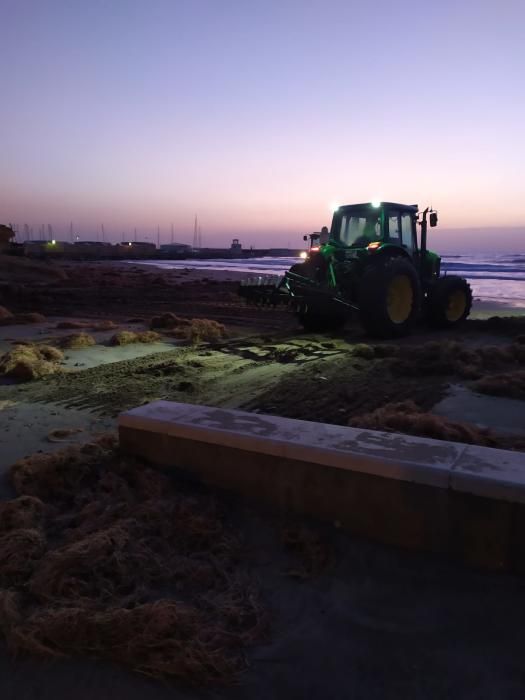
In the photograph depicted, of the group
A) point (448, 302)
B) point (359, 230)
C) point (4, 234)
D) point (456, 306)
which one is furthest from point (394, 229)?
point (4, 234)

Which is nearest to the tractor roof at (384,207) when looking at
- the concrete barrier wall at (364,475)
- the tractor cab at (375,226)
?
the tractor cab at (375,226)

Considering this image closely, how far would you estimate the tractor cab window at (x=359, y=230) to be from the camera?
1169 cm

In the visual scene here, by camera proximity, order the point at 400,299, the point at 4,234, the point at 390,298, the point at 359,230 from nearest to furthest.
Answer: the point at 390,298, the point at 400,299, the point at 359,230, the point at 4,234

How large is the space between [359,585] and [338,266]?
922 centimetres

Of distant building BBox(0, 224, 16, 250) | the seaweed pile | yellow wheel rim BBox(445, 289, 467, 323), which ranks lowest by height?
the seaweed pile

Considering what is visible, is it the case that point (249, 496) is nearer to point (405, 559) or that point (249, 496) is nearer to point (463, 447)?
point (405, 559)

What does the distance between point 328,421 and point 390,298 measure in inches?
242

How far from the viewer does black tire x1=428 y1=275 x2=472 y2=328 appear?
12.5 metres

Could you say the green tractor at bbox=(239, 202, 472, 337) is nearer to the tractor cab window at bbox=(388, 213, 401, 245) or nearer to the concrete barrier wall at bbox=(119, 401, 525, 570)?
the tractor cab window at bbox=(388, 213, 401, 245)

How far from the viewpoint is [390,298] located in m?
11.3

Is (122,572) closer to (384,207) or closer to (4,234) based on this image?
(384,207)

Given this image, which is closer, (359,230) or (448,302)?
(359,230)

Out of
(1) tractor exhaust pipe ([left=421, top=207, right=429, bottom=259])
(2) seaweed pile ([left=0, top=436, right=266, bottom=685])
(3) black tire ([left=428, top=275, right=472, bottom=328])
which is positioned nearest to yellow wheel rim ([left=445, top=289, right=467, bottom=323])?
(3) black tire ([left=428, top=275, right=472, bottom=328])

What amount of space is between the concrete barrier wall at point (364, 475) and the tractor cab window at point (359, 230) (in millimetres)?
8484
